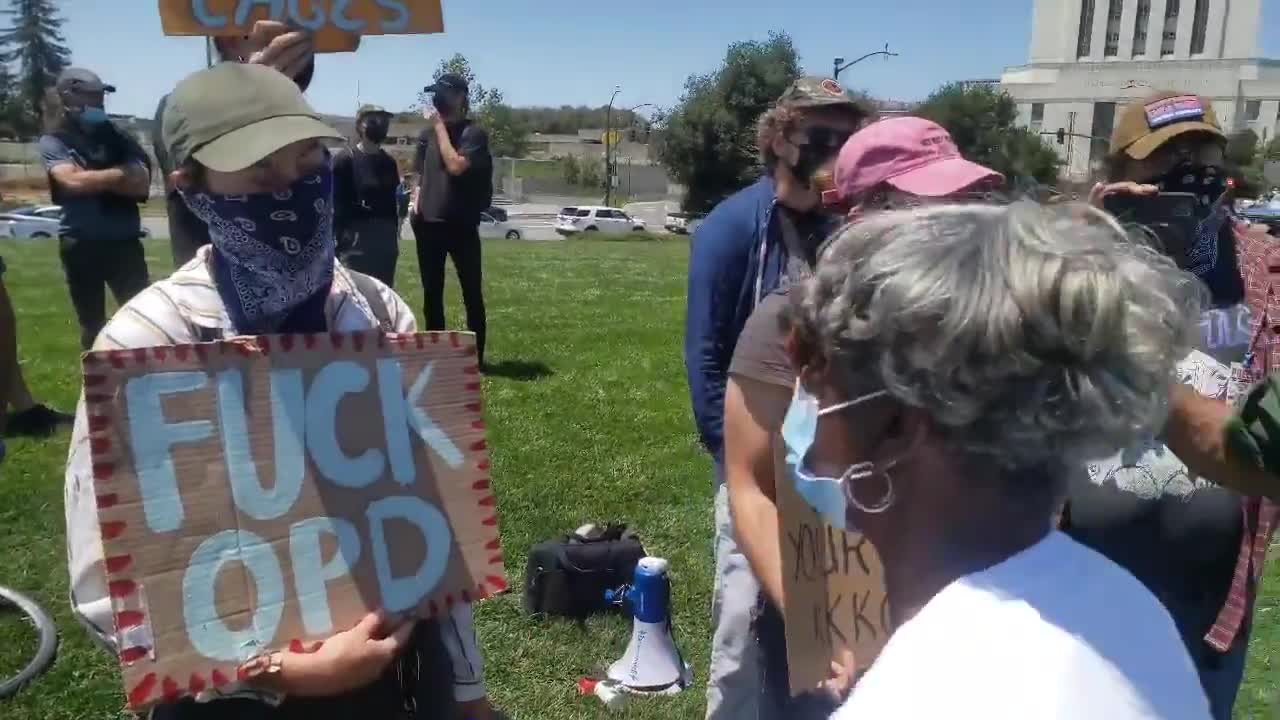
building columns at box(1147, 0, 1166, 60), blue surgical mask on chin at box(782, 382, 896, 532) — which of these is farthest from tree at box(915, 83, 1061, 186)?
building columns at box(1147, 0, 1166, 60)

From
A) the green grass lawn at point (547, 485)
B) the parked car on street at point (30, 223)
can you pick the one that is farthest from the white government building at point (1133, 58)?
the green grass lawn at point (547, 485)

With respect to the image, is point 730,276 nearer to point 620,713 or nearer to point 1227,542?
point 1227,542

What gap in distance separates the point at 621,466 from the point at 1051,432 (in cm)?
479

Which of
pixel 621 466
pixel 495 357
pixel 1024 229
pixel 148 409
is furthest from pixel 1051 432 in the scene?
pixel 495 357

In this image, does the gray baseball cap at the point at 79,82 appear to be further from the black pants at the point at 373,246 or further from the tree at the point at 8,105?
the tree at the point at 8,105

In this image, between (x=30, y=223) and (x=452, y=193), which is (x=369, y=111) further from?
A: (x=30, y=223)

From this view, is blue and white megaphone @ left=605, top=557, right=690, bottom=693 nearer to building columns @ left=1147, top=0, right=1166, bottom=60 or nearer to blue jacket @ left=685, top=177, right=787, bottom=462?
blue jacket @ left=685, top=177, right=787, bottom=462

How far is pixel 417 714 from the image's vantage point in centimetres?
205

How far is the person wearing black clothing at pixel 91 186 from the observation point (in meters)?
6.08

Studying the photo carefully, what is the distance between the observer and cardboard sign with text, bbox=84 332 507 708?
1.59 m

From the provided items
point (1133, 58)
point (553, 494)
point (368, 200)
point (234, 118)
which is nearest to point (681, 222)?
point (368, 200)

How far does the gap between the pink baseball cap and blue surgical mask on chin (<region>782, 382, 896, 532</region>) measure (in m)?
1.16

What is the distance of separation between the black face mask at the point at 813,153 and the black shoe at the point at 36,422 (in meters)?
5.02

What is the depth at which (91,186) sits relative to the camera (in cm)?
602
